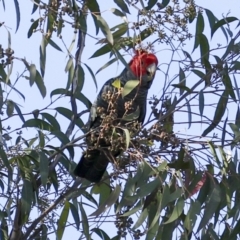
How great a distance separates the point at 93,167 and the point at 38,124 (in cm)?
48

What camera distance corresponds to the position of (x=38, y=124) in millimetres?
2604

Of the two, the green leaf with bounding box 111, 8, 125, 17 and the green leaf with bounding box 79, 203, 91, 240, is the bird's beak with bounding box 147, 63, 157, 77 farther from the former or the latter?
the green leaf with bounding box 79, 203, 91, 240

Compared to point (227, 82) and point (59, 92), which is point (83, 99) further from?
point (227, 82)

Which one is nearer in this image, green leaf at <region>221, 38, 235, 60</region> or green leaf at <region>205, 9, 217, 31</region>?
→ green leaf at <region>221, 38, 235, 60</region>

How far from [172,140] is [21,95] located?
0.55 metres

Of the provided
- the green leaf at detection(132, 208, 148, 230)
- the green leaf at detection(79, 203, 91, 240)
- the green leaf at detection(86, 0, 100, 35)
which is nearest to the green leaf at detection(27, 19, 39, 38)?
the green leaf at detection(86, 0, 100, 35)

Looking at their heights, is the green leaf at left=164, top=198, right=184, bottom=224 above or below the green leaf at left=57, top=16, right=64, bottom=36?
below

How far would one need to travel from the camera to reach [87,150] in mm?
2346

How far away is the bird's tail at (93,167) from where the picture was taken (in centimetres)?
291

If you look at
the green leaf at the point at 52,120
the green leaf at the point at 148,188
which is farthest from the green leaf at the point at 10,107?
the green leaf at the point at 148,188

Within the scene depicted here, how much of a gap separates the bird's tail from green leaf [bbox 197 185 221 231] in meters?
0.74

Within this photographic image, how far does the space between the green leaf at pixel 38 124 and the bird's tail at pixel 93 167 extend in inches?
11.5

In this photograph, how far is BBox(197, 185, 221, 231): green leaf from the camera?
2209 mm

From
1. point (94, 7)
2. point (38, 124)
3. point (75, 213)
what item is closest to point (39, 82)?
point (38, 124)
